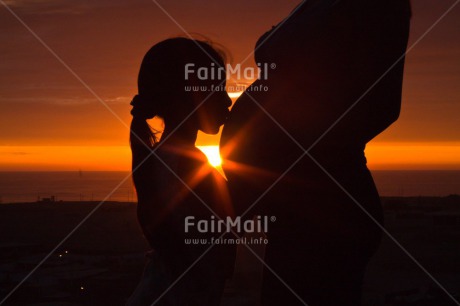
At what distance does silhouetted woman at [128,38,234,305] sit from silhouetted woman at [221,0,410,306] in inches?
8.6

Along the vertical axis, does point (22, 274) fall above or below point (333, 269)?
above

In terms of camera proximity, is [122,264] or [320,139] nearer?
[320,139]

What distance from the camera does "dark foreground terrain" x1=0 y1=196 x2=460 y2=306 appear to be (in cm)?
1534

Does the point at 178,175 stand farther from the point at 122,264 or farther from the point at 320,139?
the point at 122,264

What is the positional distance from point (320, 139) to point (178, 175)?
1.58 feet

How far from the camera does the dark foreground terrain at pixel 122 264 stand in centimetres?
1534

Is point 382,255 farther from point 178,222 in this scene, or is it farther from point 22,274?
point 178,222

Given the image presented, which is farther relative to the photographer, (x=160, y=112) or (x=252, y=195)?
(x=160, y=112)

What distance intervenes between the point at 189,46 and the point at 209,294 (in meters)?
0.76

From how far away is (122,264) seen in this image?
778 inches

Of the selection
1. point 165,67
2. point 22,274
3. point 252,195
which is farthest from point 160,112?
point 22,274

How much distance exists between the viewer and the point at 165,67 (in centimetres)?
190

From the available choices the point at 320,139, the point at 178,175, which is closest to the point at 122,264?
the point at 178,175

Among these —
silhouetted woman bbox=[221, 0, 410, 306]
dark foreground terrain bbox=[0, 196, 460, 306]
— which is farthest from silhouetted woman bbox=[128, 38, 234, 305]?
dark foreground terrain bbox=[0, 196, 460, 306]
